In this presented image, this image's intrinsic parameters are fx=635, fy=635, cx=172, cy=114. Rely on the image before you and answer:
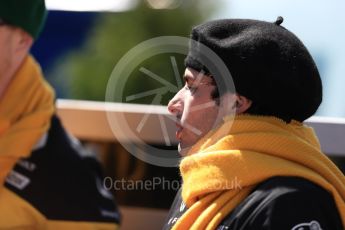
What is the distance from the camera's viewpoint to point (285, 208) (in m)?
1.52

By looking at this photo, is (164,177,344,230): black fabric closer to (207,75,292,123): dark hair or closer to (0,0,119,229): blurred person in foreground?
(207,75,292,123): dark hair

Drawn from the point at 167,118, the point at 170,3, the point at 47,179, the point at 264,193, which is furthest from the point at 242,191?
the point at 170,3

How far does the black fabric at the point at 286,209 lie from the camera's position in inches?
59.6

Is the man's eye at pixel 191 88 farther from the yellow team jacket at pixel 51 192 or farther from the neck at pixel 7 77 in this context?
the neck at pixel 7 77

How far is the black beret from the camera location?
166cm

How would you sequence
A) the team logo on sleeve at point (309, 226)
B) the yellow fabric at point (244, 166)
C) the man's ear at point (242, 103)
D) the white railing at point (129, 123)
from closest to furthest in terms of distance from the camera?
the team logo on sleeve at point (309, 226) < the yellow fabric at point (244, 166) < the man's ear at point (242, 103) < the white railing at point (129, 123)

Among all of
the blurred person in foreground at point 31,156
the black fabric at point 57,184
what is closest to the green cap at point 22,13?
the blurred person in foreground at point 31,156

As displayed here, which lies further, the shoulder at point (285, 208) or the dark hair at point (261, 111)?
the dark hair at point (261, 111)

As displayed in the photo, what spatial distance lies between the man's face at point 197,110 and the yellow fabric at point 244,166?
0.17ft

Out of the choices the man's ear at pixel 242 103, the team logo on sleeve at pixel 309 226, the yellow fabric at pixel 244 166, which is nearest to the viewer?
the team logo on sleeve at pixel 309 226

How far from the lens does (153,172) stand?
229 cm

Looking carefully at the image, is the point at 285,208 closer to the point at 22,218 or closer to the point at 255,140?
the point at 255,140

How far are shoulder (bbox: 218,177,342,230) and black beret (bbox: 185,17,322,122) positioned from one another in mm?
220

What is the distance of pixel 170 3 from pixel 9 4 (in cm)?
960
